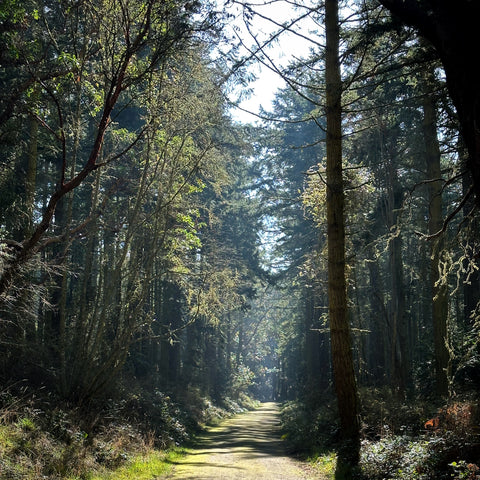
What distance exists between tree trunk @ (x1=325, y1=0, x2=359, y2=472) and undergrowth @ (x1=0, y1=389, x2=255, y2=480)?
167 inches

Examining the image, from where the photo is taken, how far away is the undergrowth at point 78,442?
7387mm

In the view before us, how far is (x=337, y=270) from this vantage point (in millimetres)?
9656

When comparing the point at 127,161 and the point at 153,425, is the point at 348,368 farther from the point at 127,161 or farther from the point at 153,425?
the point at 127,161

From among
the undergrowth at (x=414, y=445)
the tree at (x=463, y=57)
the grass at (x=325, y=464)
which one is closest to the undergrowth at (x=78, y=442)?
the grass at (x=325, y=464)

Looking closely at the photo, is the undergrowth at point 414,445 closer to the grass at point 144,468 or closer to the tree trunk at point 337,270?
the tree trunk at point 337,270

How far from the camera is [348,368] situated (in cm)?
933

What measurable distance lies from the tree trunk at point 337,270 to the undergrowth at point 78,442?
4246mm

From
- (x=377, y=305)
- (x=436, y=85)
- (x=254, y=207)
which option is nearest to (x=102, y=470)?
(x=436, y=85)

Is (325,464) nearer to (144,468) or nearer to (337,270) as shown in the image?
(144,468)

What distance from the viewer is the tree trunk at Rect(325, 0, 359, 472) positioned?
929 cm

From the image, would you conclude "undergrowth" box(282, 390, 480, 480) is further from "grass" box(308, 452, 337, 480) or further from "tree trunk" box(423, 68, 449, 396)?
"tree trunk" box(423, 68, 449, 396)

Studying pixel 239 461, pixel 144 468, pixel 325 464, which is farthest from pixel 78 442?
pixel 325 464

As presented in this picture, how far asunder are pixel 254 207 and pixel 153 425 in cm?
2167

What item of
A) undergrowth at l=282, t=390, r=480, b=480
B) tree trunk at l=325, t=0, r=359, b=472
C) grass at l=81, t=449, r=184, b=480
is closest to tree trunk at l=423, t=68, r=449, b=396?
undergrowth at l=282, t=390, r=480, b=480
